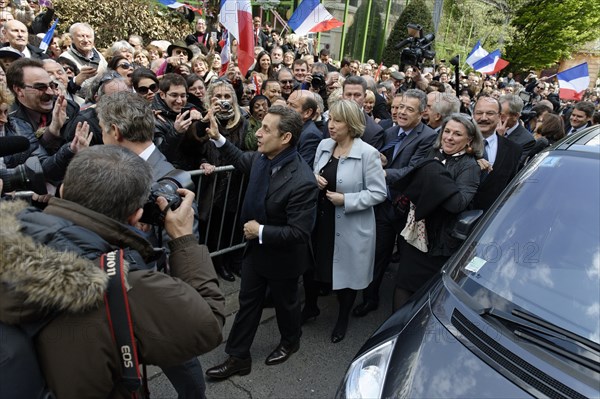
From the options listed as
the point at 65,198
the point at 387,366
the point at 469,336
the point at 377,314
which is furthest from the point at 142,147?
the point at 377,314

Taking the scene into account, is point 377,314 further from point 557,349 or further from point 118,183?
point 118,183

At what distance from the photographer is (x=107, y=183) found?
4.77 feet

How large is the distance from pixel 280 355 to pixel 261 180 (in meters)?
1.35

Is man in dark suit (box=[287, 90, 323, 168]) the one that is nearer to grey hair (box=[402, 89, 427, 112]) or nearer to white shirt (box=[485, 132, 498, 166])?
grey hair (box=[402, 89, 427, 112])

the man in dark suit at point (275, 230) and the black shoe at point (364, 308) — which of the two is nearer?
the man in dark suit at point (275, 230)

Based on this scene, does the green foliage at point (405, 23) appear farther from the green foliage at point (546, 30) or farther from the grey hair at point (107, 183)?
the grey hair at point (107, 183)

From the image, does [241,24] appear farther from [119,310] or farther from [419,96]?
[119,310]

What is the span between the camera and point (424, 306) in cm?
208

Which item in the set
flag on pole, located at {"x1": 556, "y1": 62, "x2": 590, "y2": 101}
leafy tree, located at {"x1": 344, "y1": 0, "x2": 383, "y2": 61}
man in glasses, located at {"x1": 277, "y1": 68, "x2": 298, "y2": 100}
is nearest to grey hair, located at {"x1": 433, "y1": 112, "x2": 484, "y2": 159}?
man in glasses, located at {"x1": 277, "y1": 68, "x2": 298, "y2": 100}

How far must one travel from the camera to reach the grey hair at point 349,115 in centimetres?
333

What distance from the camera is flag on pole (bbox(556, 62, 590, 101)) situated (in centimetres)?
910

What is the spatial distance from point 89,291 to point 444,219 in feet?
8.23

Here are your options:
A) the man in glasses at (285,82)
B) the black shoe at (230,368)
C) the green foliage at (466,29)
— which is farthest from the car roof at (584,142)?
the green foliage at (466,29)

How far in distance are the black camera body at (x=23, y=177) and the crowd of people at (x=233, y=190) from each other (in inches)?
4.6
